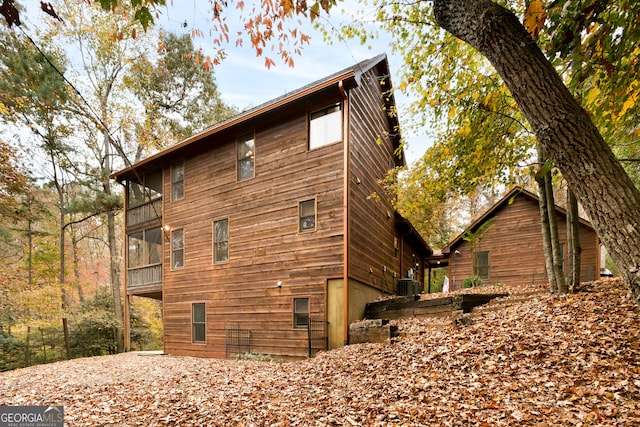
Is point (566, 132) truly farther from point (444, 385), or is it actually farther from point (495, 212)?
point (495, 212)

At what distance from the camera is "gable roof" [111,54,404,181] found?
9195 millimetres

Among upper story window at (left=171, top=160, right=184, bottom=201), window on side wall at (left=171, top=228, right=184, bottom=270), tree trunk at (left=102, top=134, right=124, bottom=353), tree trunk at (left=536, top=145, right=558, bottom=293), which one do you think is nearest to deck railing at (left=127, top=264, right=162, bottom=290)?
window on side wall at (left=171, top=228, right=184, bottom=270)

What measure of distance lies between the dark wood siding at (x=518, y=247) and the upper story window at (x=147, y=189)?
15093 mm

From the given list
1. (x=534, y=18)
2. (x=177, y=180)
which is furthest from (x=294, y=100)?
(x=534, y=18)

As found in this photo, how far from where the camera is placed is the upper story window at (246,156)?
1126 centimetres

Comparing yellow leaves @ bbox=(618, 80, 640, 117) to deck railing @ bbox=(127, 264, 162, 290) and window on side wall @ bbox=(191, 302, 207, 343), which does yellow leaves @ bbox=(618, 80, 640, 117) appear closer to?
window on side wall @ bbox=(191, 302, 207, 343)

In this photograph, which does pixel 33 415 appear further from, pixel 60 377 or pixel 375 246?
pixel 375 246

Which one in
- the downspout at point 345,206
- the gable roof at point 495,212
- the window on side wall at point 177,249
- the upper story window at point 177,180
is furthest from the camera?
the gable roof at point 495,212

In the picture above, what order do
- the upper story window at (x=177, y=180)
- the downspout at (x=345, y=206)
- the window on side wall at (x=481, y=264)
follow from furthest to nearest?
the window on side wall at (x=481, y=264) < the upper story window at (x=177, y=180) < the downspout at (x=345, y=206)

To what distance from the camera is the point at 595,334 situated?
4.46 metres

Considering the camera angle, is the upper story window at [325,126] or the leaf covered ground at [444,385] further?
the upper story window at [325,126]

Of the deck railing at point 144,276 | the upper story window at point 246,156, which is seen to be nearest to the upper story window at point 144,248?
the deck railing at point 144,276

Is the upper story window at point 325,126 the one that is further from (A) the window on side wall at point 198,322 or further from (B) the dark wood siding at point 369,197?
(A) the window on side wall at point 198,322

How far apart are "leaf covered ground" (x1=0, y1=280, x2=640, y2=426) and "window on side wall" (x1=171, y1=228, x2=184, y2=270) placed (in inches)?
235
